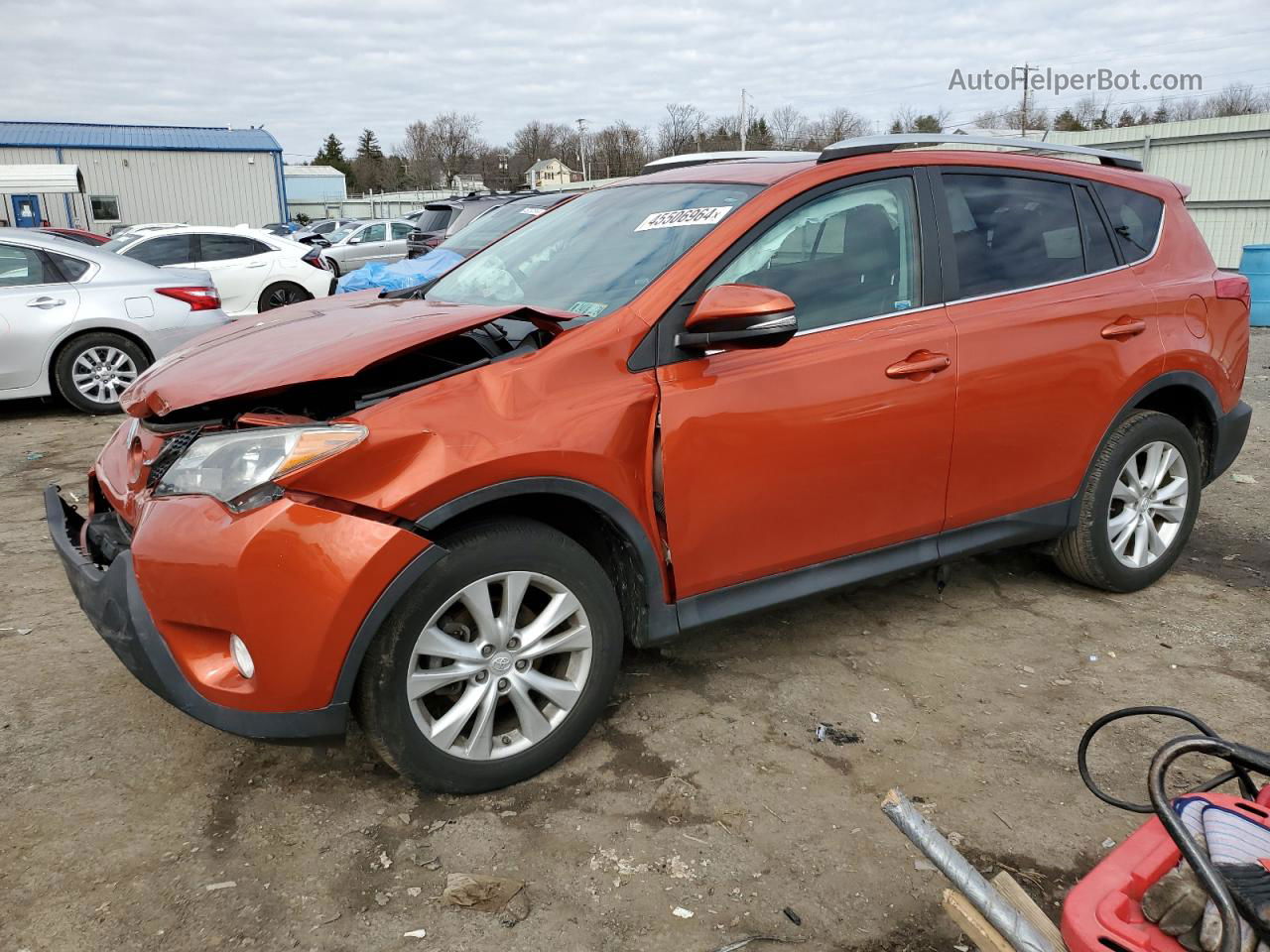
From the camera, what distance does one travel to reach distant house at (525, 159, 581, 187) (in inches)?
2869

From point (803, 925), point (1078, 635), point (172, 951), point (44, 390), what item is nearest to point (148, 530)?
point (172, 951)

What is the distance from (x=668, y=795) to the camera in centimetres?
274

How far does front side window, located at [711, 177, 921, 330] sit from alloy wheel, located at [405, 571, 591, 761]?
1.12 meters

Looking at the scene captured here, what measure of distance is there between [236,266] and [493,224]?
457 centimetres

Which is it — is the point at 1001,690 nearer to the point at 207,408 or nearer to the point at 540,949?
the point at 540,949

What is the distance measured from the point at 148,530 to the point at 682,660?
6.14ft

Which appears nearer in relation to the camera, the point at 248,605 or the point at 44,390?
the point at 248,605

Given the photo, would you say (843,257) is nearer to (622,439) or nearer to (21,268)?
(622,439)

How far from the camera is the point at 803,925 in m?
2.25

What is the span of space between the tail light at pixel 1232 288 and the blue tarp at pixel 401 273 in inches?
227

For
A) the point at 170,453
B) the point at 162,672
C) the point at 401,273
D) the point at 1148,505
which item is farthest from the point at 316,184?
the point at 162,672

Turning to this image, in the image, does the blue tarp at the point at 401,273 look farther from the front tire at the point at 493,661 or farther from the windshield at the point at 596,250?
the front tire at the point at 493,661

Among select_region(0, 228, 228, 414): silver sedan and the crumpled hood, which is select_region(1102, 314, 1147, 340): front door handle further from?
select_region(0, 228, 228, 414): silver sedan

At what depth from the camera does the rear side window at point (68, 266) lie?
7750 mm
